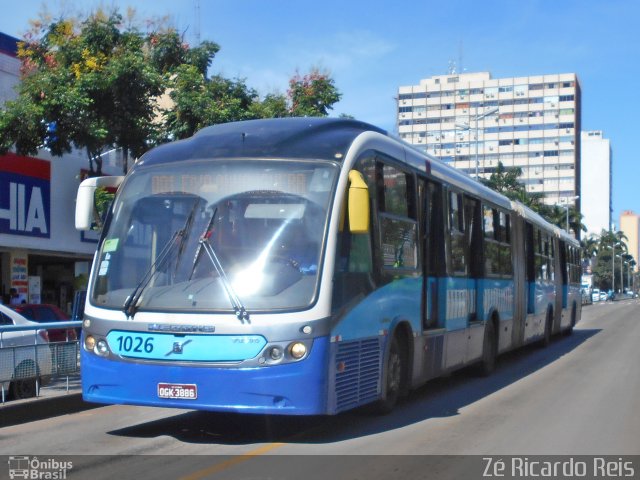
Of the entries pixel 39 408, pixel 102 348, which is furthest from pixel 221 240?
pixel 39 408

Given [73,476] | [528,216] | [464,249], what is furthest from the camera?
[528,216]

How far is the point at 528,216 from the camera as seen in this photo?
19.2 m

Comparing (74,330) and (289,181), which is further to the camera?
(74,330)

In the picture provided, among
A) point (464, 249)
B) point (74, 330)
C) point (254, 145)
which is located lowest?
point (74, 330)

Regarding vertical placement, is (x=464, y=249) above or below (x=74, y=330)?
above

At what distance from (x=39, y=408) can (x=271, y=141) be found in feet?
15.0

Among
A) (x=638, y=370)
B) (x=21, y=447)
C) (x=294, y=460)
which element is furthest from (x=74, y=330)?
(x=638, y=370)

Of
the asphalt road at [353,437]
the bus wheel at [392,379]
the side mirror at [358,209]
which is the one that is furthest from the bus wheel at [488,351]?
the side mirror at [358,209]

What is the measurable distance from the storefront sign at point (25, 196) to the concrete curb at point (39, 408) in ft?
39.0

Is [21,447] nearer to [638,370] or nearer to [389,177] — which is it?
[389,177]

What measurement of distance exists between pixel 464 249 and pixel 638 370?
16.8ft

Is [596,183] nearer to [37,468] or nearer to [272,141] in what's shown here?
[272,141]

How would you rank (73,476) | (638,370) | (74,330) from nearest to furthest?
(73,476)
(74,330)
(638,370)

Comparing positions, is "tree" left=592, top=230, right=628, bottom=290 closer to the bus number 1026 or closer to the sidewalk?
the sidewalk
